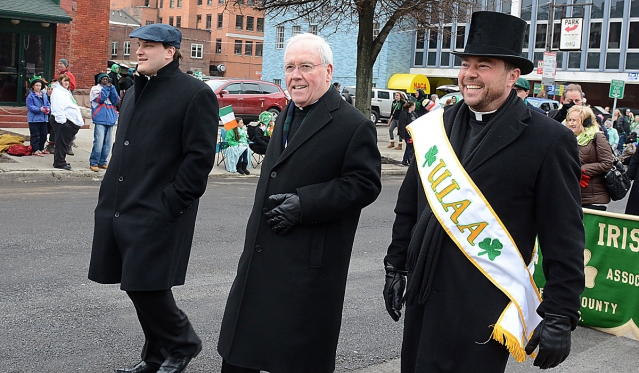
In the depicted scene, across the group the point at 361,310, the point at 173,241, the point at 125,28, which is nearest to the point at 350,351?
the point at 361,310

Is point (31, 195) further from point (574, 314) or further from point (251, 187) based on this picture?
point (574, 314)

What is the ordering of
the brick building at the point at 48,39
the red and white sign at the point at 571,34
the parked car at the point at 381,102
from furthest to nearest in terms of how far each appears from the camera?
the parked car at the point at 381,102 → the red and white sign at the point at 571,34 → the brick building at the point at 48,39

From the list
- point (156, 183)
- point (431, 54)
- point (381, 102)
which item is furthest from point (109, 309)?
point (431, 54)

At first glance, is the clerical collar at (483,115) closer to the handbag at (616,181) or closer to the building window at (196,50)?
the handbag at (616,181)

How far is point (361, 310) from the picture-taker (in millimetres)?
6359

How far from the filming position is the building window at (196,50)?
77.4 metres

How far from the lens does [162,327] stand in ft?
14.1

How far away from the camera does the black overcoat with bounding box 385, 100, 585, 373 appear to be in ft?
9.74

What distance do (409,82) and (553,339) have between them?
4241 centimetres

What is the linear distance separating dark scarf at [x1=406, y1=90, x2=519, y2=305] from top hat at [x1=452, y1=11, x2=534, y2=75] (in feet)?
0.59

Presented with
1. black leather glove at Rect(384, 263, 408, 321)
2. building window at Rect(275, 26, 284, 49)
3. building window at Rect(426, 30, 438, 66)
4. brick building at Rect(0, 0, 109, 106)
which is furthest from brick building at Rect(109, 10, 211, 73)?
black leather glove at Rect(384, 263, 408, 321)

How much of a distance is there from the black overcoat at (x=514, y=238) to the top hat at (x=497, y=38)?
0.72 feet

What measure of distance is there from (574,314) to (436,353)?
55cm

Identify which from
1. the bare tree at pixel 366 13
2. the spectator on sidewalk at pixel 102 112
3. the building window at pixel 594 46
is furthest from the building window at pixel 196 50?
the spectator on sidewalk at pixel 102 112
